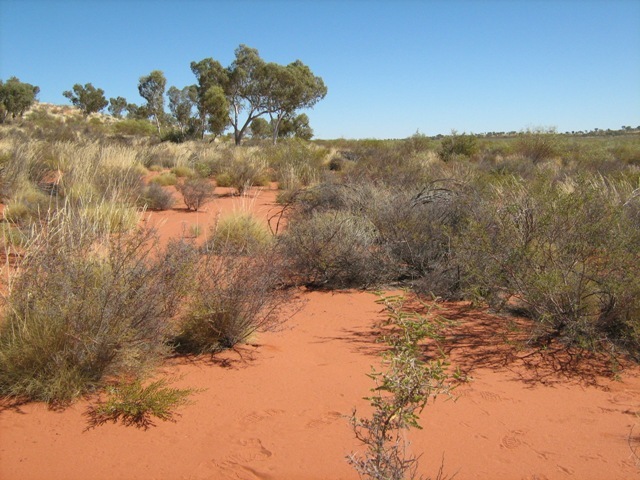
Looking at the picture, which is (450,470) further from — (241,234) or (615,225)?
(241,234)

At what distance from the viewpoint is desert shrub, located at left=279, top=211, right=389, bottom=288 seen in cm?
683

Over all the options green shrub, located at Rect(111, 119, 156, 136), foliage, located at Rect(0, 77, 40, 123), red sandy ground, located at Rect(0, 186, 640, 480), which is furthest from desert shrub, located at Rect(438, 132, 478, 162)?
foliage, located at Rect(0, 77, 40, 123)

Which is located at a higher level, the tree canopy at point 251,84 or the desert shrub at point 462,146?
the tree canopy at point 251,84

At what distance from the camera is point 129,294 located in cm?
385

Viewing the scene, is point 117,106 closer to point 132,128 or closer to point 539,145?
point 132,128

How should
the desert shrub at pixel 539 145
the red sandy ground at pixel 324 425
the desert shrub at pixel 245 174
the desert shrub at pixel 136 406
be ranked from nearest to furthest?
the red sandy ground at pixel 324 425 < the desert shrub at pixel 136 406 < the desert shrub at pixel 245 174 < the desert shrub at pixel 539 145

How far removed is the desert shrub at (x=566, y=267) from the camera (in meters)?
4.66

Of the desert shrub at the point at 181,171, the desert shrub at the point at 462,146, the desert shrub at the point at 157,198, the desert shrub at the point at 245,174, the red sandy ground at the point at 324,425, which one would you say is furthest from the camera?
the desert shrub at the point at 462,146

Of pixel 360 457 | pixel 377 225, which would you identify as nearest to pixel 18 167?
pixel 377 225

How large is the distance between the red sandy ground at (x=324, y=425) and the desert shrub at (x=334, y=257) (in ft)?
6.65

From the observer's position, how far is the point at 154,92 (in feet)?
149

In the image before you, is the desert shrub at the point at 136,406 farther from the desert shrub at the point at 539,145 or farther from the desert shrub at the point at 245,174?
the desert shrub at the point at 539,145

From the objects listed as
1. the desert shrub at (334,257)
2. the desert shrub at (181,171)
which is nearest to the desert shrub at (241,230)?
the desert shrub at (334,257)

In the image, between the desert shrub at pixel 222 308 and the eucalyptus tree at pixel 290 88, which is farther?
the eucalyptus tree at pixel 290 88
